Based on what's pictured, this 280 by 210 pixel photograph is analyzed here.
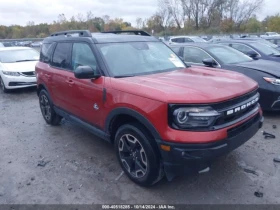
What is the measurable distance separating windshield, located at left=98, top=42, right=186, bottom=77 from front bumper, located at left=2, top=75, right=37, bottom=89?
5.92 meters

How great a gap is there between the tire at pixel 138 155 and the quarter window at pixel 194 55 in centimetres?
412

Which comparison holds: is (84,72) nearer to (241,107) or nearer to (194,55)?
(241,107)

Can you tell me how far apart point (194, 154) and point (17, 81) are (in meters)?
7.75

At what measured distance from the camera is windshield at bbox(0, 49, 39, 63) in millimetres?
9703

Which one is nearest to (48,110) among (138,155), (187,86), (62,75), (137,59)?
(62,75)

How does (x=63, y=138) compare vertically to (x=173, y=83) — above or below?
below

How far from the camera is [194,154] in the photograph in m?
2.71

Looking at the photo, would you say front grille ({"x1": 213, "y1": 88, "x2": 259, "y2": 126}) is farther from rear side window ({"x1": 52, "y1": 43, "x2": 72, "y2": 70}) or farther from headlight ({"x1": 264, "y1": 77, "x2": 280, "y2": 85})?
rear side window ({"x1": 52, "y1": 43, "x2": 72, "y2": 70})

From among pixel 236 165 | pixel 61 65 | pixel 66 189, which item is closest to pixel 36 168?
pixel 66 189

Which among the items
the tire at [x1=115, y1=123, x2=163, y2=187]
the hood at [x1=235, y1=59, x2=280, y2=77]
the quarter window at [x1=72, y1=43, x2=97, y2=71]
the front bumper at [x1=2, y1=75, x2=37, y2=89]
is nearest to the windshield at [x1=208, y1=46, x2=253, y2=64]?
the hood at [x1=235, y1=59, x2=280, y2=77]

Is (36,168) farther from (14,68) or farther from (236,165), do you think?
(14,68)

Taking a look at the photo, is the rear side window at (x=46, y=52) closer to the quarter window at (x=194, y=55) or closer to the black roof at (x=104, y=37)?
the black roof at (x=104, y=37)

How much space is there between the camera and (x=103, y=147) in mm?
4570

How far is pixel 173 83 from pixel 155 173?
106cm
